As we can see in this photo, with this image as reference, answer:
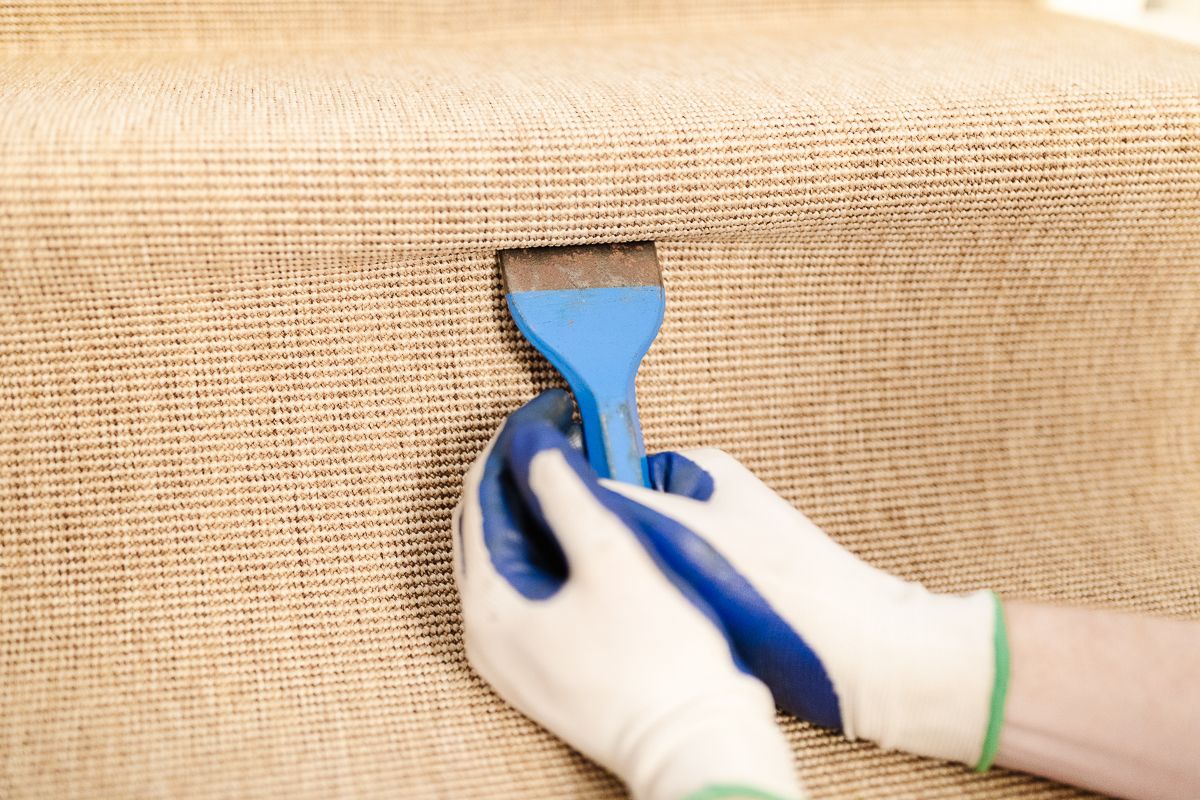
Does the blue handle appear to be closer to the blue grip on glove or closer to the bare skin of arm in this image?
the blue grip on glove

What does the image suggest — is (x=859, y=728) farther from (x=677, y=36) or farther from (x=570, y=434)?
(x=677, y=36)

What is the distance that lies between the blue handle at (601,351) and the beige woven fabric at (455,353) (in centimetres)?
4

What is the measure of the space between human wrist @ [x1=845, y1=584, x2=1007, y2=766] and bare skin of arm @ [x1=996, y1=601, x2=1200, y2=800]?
0.01 metres

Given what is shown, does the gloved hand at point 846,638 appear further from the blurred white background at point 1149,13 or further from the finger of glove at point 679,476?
the blurred white background at point 1149,13

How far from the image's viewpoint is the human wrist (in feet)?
1.68

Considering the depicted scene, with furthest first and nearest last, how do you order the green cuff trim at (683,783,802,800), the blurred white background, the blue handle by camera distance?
the blurred white background < the blue handle < the green cuff trim at (683,783,802,800)

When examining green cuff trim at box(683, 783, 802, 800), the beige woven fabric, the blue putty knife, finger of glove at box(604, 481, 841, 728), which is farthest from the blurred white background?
green cuff trim at box(683, 783, 802, 800)

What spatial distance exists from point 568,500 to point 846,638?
172 millimetres

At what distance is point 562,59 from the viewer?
764mm

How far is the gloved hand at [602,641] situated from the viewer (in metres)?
0.46

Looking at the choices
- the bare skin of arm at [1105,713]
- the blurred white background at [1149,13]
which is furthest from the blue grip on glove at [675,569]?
the blurred white background at [1149,13]

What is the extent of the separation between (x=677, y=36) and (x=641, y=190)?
362 millimetres

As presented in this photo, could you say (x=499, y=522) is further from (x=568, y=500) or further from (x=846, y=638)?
(x=846, y=638)

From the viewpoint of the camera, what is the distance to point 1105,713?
1.68 feet
